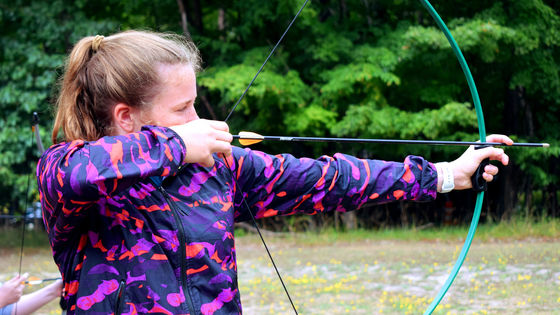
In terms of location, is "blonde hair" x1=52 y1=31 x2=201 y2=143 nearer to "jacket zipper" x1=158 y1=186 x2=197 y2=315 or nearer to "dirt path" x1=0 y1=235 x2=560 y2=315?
"jacket zipper" x1=158 y1=186 x2=197 y2=315

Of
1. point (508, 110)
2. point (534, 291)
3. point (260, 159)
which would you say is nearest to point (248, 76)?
point (508, 110)

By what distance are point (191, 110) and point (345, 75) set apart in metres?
6.53

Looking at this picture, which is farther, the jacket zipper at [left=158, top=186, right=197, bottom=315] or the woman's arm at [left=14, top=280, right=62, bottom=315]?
the woman's arm at [left=14, top=280, right=62, bottom=315]

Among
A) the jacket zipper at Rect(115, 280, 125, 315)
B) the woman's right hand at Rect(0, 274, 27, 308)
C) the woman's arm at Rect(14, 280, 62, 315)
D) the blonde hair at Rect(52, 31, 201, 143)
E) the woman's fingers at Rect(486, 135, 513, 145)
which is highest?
the blonde hair at Rect(52, 31, 201, 143)

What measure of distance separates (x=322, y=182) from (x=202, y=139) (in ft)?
1.31

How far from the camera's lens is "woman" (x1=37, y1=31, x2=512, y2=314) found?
3.51ft

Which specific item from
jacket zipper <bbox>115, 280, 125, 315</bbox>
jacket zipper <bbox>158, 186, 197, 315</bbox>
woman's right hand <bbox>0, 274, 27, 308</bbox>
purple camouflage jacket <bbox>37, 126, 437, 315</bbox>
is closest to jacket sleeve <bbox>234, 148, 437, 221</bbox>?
purple camouflage jacket <bbox>37, 126, 437, 315</bbox>

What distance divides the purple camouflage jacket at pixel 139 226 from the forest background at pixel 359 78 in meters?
6.27

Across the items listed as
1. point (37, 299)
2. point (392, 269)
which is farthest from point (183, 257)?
point (392, 269)

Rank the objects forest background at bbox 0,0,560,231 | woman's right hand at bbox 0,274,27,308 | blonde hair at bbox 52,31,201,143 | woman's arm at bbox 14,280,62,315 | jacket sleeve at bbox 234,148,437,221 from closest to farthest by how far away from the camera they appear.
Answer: blonde hair at bbox 52,31,201,143
jacket sleeve at bbox 234,148,437,221
woman's right hand at bbox 0,274,27,308
woman's arm at bbox 14,280,62,315
forest background at bbox 0,0,560,231

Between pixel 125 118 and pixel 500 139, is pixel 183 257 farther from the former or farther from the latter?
pixel 500 139

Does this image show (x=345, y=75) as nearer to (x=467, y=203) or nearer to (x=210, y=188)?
(x=467, y=203)

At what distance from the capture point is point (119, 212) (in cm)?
113

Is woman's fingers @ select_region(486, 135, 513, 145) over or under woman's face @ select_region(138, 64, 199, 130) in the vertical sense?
under
